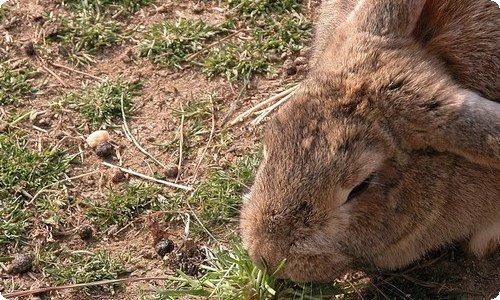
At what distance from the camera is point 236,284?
5512mm

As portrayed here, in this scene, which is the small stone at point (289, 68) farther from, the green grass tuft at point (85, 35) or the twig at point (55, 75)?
the twig at point (55, 75)

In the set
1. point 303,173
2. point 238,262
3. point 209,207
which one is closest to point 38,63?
point 209,207

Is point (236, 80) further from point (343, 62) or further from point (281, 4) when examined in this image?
point (343, 62)

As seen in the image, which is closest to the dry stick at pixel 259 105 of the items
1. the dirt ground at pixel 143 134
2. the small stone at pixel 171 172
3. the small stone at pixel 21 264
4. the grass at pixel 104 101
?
the dirt ground at pixel 143 134

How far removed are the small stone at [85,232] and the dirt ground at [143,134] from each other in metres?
0.03

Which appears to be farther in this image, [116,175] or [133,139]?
[133,139]

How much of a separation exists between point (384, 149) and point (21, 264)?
228 centimetres

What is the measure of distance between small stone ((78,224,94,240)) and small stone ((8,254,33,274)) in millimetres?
347

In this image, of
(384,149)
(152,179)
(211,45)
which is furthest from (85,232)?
(384,149)

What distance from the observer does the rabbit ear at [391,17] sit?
5410mm

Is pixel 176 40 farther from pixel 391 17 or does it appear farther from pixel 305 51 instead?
pixel 391 17

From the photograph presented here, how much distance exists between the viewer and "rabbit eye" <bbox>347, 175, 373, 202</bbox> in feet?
16.4

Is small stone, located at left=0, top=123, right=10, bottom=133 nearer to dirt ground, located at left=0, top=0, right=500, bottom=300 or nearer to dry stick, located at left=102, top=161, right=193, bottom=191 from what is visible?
dirt ground, located at left=0, top=0, right=500, bottom=300

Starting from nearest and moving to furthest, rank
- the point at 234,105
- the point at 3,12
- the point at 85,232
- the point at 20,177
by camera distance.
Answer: the point at 85,232 → the point at 20,177 → the point at 234,105 → the point at 3,12
